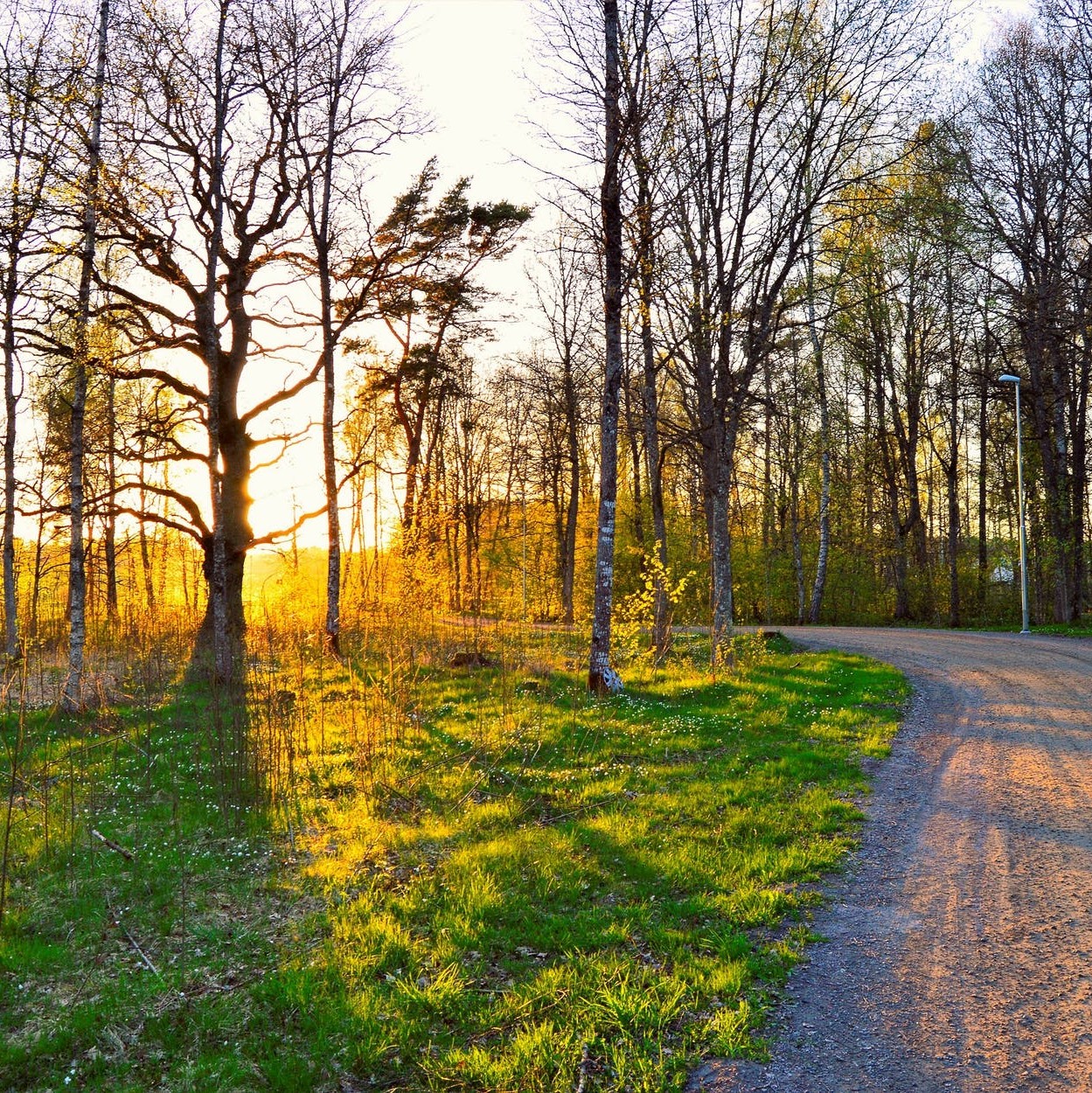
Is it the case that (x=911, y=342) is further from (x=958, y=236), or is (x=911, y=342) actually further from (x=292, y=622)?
(x=292, y=622)

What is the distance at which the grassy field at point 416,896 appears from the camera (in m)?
3.68

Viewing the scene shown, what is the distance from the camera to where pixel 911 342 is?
25000mm

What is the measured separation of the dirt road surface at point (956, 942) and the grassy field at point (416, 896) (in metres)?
0.28

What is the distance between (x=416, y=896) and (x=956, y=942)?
349cm

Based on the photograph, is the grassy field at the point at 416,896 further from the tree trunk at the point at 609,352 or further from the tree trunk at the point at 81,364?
the tree trunk at the point at 609,352

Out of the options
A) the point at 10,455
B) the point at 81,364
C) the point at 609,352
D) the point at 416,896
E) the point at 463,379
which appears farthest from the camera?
the point at 463,379

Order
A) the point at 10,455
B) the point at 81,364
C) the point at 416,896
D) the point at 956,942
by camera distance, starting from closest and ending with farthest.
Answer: the point at 956,942
the point at 416,896
the point at 81,364
the point at 10,455

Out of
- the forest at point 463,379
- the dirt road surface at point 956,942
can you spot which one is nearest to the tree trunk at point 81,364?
the forest at point 463,379

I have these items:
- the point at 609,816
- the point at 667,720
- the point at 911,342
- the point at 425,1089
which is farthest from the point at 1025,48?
the point at 425,1089

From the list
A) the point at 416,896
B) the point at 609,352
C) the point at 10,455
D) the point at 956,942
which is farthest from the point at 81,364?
the point at 956,942

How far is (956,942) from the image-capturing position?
4246mm

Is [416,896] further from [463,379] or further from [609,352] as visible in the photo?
[463,379]

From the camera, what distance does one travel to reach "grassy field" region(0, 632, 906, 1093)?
3676mm

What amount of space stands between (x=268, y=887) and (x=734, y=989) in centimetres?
355
